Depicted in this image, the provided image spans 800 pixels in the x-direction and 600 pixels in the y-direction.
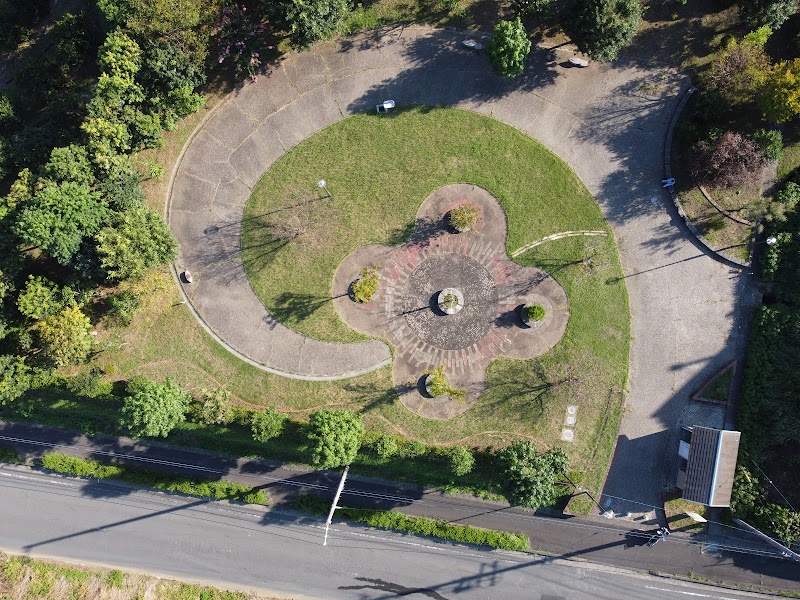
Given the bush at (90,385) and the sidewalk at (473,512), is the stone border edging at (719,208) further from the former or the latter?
the bush at (90,385)

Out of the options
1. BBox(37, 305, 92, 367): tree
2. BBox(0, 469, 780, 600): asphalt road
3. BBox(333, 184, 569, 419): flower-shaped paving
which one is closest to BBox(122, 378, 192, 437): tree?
BBox(37, 305, 92, 367): tree

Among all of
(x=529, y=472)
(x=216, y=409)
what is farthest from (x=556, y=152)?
(x=216, y=409)

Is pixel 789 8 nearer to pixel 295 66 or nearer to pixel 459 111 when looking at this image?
pixel 459 111

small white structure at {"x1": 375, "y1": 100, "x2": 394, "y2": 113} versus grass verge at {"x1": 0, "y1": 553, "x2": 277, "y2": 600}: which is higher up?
small white structure at {"x1": 375, "y1": 100, "x2": 394, "y2": 113}

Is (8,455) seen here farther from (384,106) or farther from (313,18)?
(313,18)

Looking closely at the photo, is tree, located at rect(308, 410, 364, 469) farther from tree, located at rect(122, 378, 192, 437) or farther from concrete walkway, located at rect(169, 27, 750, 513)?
tree, located at rect(122, 378, 192, 437)

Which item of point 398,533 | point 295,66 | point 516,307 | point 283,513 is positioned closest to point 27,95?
point 295,66
